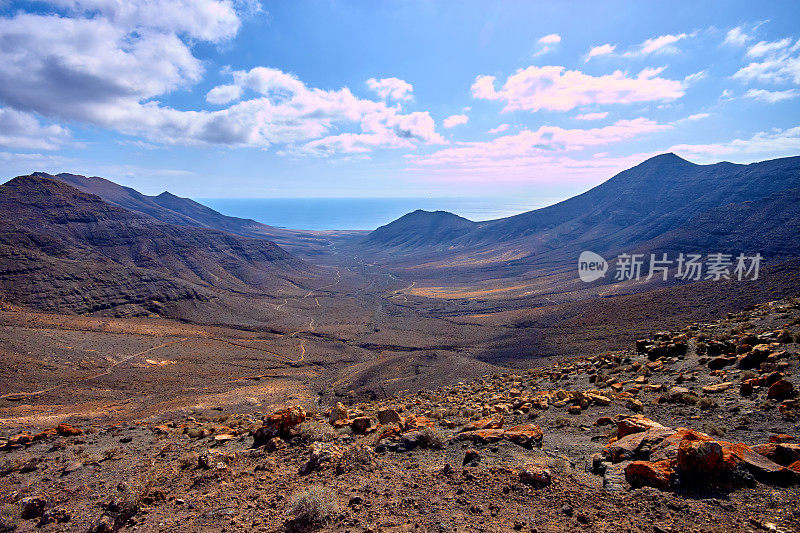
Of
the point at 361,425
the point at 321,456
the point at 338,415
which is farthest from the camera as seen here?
the point at 338,415

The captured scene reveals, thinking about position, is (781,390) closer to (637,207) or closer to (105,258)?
(105,258)

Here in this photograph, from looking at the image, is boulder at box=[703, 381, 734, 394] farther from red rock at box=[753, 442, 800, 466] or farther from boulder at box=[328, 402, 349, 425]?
boulder at box=[328, 402, 349, 425]

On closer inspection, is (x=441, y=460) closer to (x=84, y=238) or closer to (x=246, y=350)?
(x=246, y=350)

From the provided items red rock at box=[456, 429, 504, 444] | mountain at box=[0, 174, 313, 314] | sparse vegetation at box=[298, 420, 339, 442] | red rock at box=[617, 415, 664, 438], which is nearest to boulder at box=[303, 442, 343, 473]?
sparse vegetation at box=[298, 420, 339, 442]

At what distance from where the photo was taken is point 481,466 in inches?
261

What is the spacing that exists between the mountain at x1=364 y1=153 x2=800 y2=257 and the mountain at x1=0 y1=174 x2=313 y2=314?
64.5 metres

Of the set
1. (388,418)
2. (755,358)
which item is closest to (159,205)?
(388,418)

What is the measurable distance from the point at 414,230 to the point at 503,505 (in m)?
147

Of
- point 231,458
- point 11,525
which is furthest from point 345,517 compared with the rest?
point 11,525

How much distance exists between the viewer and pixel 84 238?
57.8 metres

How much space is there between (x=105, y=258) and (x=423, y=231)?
110399 millimetres

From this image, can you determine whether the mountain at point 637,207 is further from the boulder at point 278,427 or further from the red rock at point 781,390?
the boulder at point 278,427

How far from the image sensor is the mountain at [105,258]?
40125 millimetres

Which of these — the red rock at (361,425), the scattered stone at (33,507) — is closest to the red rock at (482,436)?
the red rock at (361,425)
